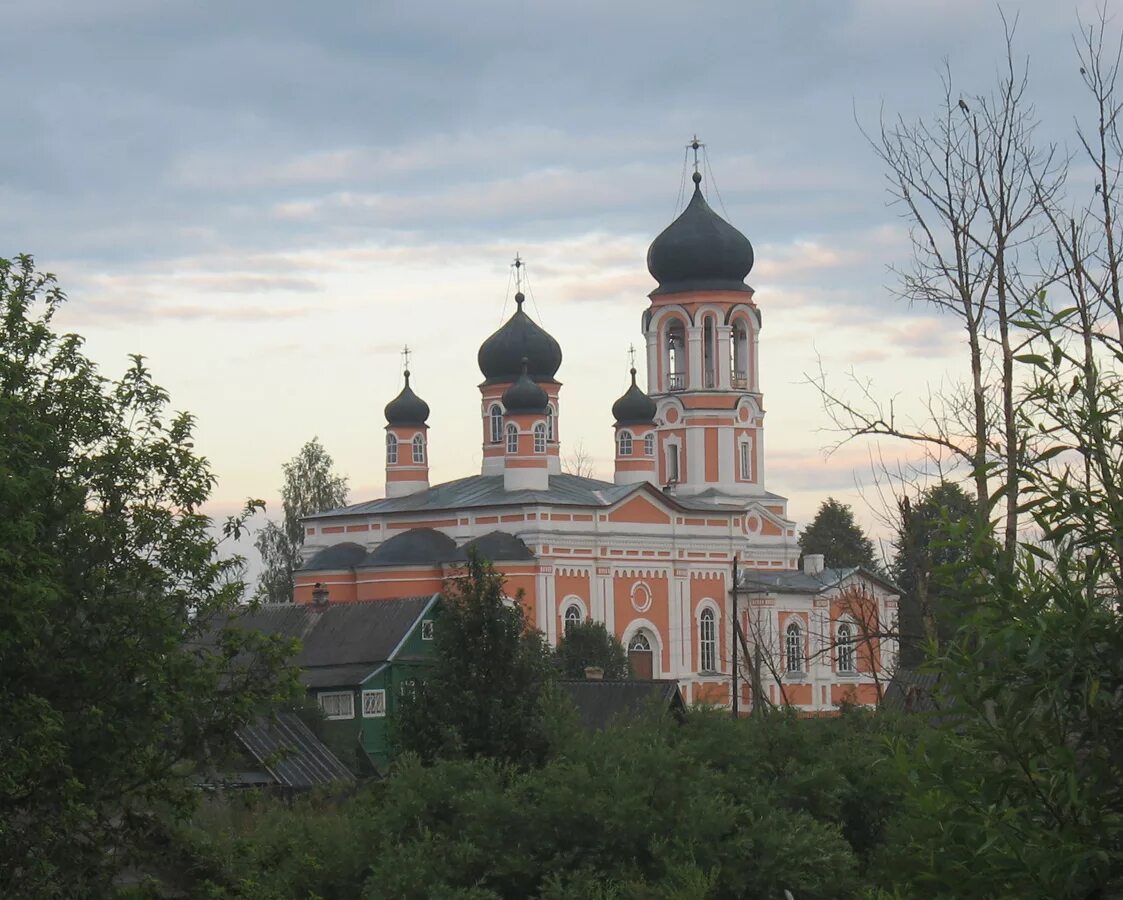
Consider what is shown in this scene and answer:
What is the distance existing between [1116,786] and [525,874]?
11.0 meters

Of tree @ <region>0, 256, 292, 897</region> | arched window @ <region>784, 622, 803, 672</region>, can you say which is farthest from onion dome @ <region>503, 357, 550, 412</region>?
tree @ <region>0, 256, 292, 897</region>

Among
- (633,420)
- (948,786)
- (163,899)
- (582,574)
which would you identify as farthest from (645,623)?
(948,786)

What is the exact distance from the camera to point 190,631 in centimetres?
1705

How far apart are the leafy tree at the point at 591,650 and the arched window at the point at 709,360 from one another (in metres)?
13.8

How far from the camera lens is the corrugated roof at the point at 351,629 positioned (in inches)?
1489

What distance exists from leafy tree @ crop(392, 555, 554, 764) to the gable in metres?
32.6

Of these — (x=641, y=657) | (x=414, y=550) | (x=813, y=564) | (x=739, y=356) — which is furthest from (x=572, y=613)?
(x=739, y=356)

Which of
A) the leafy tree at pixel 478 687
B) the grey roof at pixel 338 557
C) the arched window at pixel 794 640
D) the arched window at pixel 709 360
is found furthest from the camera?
the arched window at pixel 709 360

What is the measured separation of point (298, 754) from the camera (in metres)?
27.8

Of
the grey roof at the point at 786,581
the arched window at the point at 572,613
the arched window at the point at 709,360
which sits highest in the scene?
the arched window at the point at 709,360

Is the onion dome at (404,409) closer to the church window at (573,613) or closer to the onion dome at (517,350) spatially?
the onion dome at (517,350)

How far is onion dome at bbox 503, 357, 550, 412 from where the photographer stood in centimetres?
5888

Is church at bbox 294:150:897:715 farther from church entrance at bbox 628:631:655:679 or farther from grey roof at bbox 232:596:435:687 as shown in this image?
grey roof at bbox 232:596:435:687

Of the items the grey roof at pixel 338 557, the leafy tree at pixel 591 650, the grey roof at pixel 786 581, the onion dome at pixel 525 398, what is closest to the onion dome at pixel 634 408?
the onion dome at pixel 525 398
